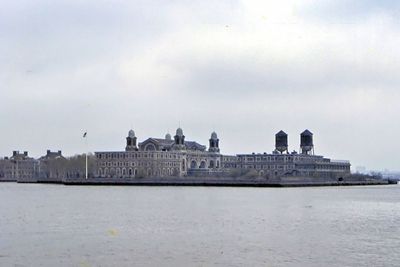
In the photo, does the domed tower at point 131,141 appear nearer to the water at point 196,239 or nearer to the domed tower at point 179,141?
the domed tower at point 179,141

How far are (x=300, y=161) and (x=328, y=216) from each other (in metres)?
135

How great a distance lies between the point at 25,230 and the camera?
36375 millimetres

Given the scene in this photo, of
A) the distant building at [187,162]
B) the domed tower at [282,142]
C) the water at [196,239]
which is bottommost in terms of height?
the water at [196,239]

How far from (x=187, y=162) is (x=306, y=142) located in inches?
1297

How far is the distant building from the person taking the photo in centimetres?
18262

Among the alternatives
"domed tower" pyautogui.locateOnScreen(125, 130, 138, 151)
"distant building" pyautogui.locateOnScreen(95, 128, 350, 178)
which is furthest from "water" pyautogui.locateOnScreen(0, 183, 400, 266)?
→ "domed tower" pyautogui.locateOnScreen(125, 130, 138, 151)

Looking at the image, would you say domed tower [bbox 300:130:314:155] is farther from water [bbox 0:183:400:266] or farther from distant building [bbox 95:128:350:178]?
water [bbox 0:183:400:266]

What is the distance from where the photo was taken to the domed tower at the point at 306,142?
619 ft

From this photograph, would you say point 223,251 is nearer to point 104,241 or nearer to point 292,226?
point 104,241

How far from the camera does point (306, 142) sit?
189m

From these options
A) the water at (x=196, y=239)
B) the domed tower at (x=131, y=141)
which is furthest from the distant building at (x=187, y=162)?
the water at (x=196, y=239)

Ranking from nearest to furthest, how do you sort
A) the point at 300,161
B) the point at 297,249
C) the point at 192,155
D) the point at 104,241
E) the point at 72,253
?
the point at 72,253, the point at 297,249, the point at 104,241, the point at 300,161, the point at 192,155

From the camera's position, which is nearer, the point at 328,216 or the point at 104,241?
the point at 104,241

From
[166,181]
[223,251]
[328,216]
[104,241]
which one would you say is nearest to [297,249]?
[223,251]
